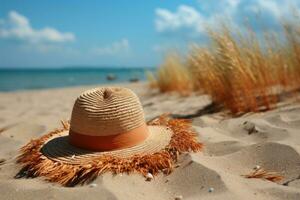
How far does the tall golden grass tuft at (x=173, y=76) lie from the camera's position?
26.1 feet

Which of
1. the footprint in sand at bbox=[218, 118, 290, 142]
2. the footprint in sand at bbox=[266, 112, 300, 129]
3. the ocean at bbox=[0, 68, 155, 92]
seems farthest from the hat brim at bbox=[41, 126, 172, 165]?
the ocean at bbox=[0, 68, 155, 92]

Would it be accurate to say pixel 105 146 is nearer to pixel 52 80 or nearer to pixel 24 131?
pixel 24 131

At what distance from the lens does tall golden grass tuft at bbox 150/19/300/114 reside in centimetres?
412

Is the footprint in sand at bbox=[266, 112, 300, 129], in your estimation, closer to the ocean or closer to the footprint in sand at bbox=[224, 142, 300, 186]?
the footprint in sand at bbox=[224, 142, 300, 186]

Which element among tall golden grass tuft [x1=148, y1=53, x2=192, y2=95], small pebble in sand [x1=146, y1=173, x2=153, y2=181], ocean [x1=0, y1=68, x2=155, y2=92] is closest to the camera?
small pebble in sand [x1=146, y1=173, x2=153, y2=181]

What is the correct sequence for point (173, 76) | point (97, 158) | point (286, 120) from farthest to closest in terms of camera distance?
point (173, 76)
point (286, 120)
point (97, 158)

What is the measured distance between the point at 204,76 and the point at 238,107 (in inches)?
25.6

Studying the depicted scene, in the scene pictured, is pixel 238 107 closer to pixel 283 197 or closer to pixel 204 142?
pixel 204 142

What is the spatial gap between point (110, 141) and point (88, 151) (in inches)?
6.4

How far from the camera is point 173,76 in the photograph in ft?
→ 27.6

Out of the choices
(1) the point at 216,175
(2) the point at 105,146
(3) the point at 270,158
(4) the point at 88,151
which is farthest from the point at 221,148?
(4) the point at 88,151

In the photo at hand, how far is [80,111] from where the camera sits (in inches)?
107

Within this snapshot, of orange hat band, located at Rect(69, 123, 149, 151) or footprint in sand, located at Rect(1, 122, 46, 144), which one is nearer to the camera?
orange hat band, located at Rect(69, 123, 149, 151)

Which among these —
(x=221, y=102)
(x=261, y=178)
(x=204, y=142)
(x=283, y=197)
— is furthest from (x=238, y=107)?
(x=283, y=197)
